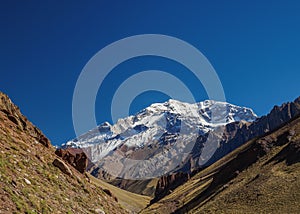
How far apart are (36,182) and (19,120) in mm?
12500

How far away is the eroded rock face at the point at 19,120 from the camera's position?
2788cm

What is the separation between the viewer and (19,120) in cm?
2978

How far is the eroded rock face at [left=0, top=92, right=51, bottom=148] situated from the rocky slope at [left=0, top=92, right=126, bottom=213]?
119mm

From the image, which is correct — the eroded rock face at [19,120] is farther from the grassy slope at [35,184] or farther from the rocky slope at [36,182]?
the grassy slope at [35,184]

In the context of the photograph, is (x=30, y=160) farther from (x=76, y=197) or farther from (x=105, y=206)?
(x=105, y=206)

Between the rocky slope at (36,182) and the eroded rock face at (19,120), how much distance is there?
0.39 ft

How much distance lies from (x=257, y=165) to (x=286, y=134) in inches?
600

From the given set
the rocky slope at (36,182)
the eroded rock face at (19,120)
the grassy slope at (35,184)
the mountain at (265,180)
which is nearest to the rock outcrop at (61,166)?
the rocky slope at (36,182)

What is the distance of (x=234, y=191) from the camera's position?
77.9 m

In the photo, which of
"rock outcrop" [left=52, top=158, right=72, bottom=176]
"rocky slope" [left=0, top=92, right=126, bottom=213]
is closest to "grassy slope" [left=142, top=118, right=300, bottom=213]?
"rocky slope" [left=0, top=92, right=126, bottom=213]

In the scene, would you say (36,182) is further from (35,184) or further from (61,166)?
(61,166)

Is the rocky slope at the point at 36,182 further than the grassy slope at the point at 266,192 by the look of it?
No

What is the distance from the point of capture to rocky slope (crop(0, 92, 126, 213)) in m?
16.0

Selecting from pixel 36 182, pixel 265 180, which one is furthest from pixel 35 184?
pixel 265 180
